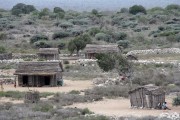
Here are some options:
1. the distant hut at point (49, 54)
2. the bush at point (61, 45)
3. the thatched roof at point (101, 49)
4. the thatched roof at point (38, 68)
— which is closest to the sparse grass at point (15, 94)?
the thatched roof at point (38, 68)

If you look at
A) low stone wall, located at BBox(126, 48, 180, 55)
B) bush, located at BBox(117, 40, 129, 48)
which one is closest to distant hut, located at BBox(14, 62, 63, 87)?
low stone wall, located at BBox(126, 48, 180, 55)

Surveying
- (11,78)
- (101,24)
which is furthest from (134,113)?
(101,24)

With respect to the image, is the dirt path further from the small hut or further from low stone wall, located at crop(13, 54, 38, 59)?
low stone wall, located at crop(13, 54, 38, 59)

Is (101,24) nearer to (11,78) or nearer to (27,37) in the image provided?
(27,37)

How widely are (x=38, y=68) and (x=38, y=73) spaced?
0.55 metres

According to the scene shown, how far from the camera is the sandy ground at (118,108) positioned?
30.2 m

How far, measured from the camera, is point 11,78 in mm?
45094

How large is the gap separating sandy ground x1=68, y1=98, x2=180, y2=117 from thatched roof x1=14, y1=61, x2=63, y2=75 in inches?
314

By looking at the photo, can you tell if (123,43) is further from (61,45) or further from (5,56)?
(5,56)

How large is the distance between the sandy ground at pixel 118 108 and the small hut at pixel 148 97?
0.60m

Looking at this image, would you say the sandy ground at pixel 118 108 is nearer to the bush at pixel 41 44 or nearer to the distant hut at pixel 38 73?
the distant hut at pixel 38 73

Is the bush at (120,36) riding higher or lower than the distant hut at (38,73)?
lower

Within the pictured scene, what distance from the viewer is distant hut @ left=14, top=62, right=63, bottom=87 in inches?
1671

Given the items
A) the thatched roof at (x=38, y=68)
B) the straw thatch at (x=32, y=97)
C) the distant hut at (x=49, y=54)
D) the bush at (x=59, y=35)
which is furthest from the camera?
the bush at (x=59, y=35)
